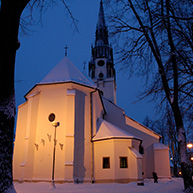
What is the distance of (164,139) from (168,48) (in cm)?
3177

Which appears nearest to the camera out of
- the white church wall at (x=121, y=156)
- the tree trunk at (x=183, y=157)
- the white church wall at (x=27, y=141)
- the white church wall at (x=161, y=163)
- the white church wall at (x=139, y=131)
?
the tree trunk at (x=183, y=157)

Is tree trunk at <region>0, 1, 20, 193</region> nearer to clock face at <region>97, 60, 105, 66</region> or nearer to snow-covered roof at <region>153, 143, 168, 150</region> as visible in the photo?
snow-covered roof at <region>153, 143, 168, 150</region>

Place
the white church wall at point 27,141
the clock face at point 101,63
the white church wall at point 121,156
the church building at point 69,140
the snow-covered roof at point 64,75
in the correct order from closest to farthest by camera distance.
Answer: the church building at point 69,140, the white church wall at point 27,141, the white church wall at point 121,156, the snow-covered roof at point 64,75, the clock face at point 101,63

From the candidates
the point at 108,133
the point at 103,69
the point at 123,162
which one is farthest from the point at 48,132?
the point at 103,69

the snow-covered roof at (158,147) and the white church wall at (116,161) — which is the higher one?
the snow-covered roof at (158,147)

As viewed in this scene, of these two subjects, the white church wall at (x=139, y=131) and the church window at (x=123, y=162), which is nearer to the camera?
the church window at (x=123, y=162)

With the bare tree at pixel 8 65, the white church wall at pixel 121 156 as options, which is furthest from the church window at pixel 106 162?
the bare tree at pixel 8 65

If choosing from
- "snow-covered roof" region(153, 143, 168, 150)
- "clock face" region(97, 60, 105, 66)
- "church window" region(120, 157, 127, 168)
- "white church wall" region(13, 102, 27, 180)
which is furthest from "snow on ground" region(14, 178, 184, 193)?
"clock face" region(97, 60, 105, 66)

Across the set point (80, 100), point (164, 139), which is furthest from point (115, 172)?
point (164, 139)

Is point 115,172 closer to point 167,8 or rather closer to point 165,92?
point 165,92

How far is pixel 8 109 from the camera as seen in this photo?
19.8ft

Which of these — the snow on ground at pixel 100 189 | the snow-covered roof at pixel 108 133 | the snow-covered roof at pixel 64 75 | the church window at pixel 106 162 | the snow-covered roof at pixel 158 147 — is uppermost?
the snow-covered roof at pixel 64 75

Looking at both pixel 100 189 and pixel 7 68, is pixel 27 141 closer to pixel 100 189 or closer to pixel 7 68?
pixel 100 189

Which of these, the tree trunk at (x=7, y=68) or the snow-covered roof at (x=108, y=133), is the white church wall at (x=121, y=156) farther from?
the tree trunk at (x=7, y=68)
